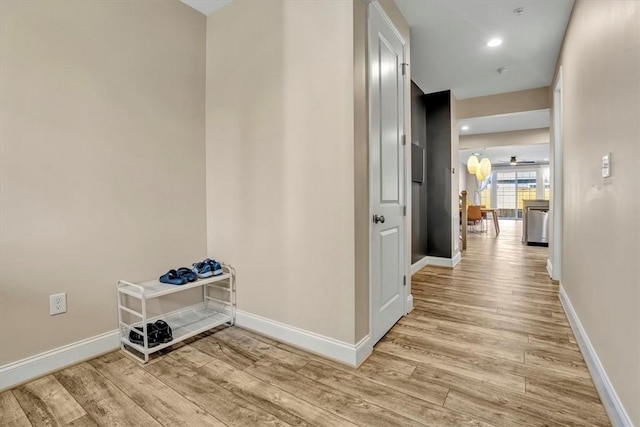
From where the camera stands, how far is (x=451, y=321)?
2523 mm

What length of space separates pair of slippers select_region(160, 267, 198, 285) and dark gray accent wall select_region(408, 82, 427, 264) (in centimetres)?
293

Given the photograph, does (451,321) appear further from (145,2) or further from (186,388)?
(145,2)

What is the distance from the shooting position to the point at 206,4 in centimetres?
250

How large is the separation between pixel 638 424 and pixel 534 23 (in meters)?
3.22

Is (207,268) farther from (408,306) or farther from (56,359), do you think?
(408,306)

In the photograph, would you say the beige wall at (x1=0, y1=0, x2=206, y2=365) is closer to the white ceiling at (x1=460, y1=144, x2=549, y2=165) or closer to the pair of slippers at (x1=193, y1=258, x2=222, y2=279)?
the pair of slippers at (x1=193, y1=258, x2=222, y2=279)

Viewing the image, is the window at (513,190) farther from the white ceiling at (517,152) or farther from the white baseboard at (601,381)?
the white baseboard at (601,381)

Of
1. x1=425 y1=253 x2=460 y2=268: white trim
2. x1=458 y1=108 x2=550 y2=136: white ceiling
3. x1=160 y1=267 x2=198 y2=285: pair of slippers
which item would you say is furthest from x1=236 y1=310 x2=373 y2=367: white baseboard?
x1=458 y1=108 x2=550 y2=136: white ceiling

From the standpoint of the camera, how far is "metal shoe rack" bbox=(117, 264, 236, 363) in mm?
1939

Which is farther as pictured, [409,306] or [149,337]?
[409,306]

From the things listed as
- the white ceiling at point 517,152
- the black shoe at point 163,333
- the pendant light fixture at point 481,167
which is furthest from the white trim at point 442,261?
the white ceiling at point 517,152

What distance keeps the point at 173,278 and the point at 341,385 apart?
1.34 m

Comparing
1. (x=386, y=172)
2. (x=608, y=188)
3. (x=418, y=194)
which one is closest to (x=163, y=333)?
(x=386, y=172)

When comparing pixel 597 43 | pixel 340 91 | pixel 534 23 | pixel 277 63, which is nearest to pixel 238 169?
pixel 277 63
